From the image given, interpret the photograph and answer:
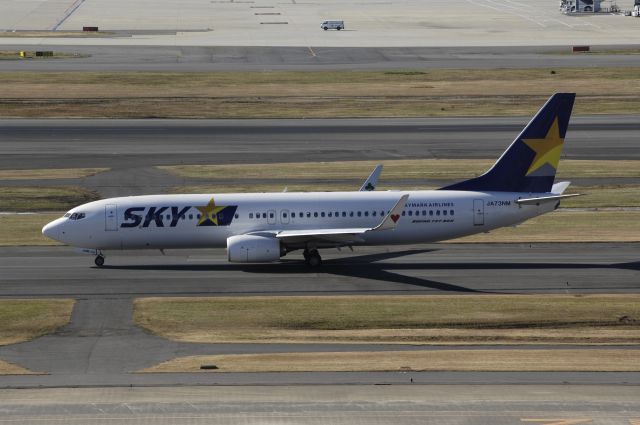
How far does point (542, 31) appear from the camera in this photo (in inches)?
6791

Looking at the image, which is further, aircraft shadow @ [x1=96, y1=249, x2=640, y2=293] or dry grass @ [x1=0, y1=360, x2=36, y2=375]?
aircraft shadow @ [x1=96, y1=249, x2=640, y2=293]

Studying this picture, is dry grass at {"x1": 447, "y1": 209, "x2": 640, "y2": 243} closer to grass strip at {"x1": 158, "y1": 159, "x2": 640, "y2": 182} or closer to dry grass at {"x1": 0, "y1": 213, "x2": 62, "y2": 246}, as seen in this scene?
grass strip at {"x1": 158, "y1": 159, "x2": 640, "y2": 182}

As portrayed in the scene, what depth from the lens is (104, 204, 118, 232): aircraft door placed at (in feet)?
181

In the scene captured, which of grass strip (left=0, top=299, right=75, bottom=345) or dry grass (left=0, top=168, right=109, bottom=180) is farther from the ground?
dry grass (left=0, top=168, right=109, bottom=180)

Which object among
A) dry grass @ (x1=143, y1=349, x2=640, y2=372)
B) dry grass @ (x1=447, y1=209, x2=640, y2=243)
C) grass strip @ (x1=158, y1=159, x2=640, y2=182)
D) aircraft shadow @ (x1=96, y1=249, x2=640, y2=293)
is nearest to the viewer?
dry grass @ (x1=143, y1=349, x2=640, y2=372)

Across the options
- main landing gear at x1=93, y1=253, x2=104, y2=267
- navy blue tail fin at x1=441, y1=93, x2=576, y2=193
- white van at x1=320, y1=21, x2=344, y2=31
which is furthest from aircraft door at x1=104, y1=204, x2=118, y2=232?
white van at x1=320, y1=21, x2=344, y2=31

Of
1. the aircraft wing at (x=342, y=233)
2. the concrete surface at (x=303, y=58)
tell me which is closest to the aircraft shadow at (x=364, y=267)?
the aircraft wing at (x=342, y=233)

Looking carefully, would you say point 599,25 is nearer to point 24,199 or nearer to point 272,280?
point 24,199

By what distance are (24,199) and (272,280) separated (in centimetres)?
2632

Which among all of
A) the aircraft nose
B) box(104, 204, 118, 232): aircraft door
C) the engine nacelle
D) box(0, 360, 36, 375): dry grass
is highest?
box(104, 204, 118, 232): aircraft door

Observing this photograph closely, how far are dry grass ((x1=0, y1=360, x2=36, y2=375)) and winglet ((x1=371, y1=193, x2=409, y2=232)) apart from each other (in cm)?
1930

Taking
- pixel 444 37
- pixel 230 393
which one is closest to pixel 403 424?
pixel 230 393

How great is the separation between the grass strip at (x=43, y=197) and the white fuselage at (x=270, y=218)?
15.4 meters

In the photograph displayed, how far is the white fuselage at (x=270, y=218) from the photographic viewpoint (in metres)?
55.3
